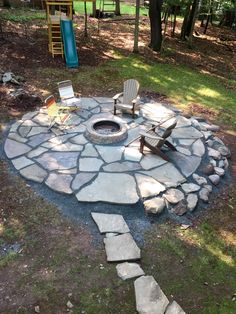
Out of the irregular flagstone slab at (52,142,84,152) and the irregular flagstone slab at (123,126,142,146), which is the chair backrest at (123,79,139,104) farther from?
the irregular flagstone slab at (52,142,84,152)

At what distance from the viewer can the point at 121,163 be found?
7.52 m

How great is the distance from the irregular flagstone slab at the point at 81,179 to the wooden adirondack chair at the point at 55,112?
6.91 feet

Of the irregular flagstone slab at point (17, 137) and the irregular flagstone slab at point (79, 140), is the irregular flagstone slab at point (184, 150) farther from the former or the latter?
the irregular flagstone slab at point (17, 137)

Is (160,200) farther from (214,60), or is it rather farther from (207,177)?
(214,60)

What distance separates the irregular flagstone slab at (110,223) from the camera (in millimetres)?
5988

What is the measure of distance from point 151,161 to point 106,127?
1779 mm

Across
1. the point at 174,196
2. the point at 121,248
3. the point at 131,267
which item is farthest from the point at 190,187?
the point at 131,267

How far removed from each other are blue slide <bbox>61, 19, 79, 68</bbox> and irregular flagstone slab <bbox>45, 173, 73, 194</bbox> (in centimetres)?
719

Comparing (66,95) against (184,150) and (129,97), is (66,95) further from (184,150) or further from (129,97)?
(184,150)

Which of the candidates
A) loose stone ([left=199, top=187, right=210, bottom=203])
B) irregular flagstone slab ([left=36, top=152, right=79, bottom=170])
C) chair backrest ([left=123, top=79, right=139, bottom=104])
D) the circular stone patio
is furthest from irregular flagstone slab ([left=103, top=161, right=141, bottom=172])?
chair backrest ([left=123, top=79, right=139, bottom=104])

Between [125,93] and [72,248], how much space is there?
17.1 ft

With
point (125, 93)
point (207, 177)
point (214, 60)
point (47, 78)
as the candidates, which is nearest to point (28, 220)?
point (207, 177)

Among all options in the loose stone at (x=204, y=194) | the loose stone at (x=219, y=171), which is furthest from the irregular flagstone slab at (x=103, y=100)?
the loose stone at (x=204, y=194)

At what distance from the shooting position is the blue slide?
43.4 feet
